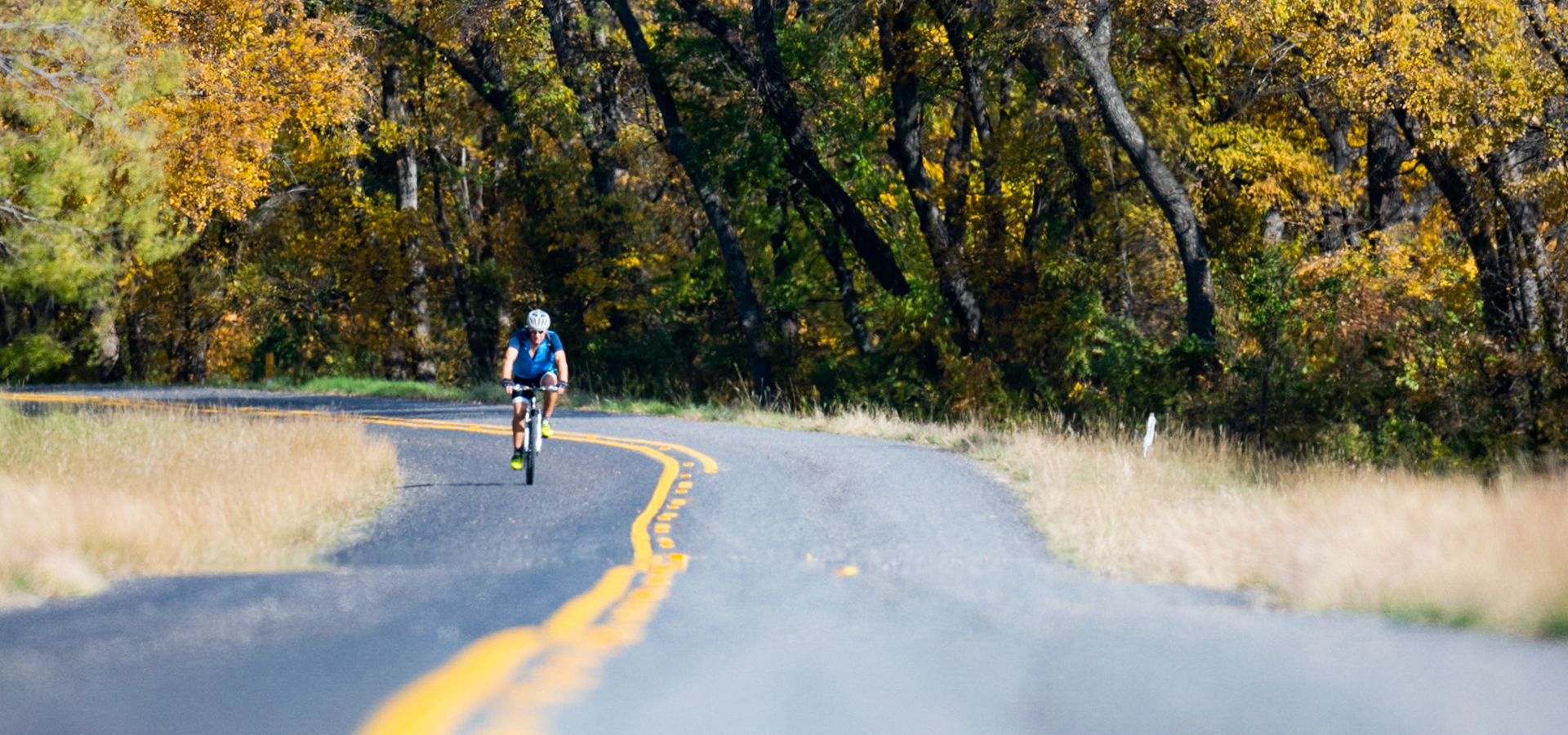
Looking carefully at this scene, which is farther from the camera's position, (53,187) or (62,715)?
(53,187)

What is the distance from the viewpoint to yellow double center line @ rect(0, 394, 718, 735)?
218 inches

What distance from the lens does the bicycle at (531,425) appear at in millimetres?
15172

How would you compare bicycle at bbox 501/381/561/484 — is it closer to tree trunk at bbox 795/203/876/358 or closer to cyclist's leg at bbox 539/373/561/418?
cyclist's leg at bbox 539/373/561/418

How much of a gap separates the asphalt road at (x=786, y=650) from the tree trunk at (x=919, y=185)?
1781 cm

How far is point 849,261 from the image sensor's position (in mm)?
35656

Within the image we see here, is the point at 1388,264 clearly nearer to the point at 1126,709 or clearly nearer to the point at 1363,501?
the point at 1363,501

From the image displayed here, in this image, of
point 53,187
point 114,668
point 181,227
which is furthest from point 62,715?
point 181,227

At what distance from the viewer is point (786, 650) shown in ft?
22.4

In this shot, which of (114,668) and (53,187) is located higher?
(53,187)

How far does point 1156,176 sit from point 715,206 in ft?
37.0

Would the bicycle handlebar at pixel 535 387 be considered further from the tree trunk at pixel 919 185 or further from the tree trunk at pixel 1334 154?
the tree trunk at pixel 919 185

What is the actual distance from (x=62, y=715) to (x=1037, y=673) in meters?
3.78

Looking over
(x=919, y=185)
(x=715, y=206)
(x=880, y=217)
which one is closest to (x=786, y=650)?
(x=919, y=185)

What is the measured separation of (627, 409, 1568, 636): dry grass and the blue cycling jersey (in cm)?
490
